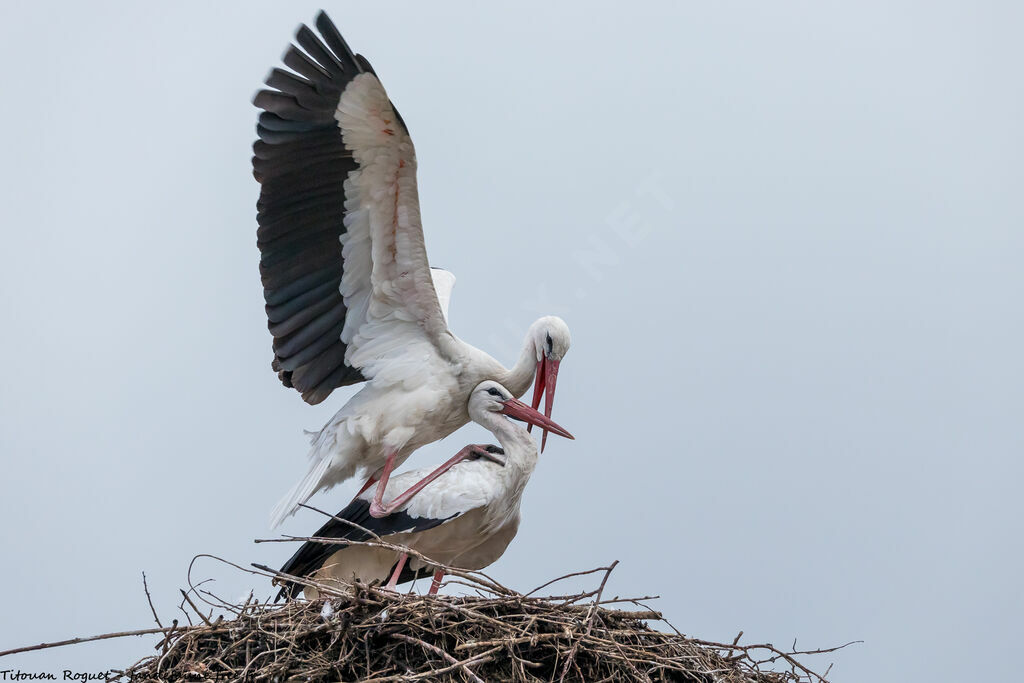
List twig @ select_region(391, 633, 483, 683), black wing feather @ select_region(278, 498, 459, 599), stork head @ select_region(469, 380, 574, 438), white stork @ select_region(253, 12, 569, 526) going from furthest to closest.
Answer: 1. stork head @ select_region(469, 380, 574, 438)
2. white stork @ select_region(253, 12, 569, 526)
3. black wing feather @ select_region(278, 498, 459, 599)
4. twig @ select_region(391, 633, 483, 683)

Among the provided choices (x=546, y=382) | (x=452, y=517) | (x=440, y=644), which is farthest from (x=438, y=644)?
(x=546, y=382)

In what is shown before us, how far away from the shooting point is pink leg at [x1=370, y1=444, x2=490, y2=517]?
17.6 ft

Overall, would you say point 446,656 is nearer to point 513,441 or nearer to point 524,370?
point 513,441

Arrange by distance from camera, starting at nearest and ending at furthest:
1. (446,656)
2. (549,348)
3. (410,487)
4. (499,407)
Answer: (446,656)
(410,487)
(499,407)
(549,348)

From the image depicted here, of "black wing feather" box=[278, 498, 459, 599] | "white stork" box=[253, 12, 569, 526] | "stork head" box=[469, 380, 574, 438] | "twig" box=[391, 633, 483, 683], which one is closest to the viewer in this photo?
"twig" box=[391, 633, 483, 683]

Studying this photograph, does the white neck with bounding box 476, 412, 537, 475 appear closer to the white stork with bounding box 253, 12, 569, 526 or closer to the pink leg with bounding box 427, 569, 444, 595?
the white stork with bounding box 253, 12, 569, 526

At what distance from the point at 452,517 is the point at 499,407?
2.03 feet

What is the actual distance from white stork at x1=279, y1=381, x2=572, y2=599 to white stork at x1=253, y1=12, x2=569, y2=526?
142 mm

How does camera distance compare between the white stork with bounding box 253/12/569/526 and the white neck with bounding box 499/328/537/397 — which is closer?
the white stork with bounding box 253/12/569/526

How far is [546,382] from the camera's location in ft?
19.4

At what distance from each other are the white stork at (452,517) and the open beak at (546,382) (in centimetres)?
16

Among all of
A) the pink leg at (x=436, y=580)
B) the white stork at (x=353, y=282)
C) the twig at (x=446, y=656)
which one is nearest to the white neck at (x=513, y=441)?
the white stork at (x=353, y=282)

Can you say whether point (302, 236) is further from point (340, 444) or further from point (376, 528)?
point (376, 528)

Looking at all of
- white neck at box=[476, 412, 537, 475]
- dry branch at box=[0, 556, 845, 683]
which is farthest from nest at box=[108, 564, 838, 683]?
white neck at box=[476, 412, 537, 475]
